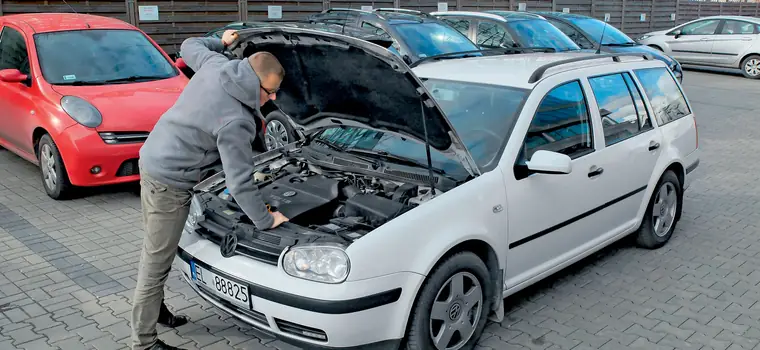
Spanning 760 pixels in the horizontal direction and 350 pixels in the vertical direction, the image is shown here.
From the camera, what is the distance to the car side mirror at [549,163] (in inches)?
156

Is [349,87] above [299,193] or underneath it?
above

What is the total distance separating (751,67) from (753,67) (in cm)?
5

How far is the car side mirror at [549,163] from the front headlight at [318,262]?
1.35 m

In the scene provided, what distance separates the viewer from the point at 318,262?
335 centimetres

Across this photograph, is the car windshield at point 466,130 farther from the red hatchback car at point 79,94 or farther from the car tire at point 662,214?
the red hatchback car at point 79,94

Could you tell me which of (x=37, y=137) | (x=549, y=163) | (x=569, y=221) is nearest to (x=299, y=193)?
(x=549, y=163)

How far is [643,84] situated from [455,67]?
61.8 inches

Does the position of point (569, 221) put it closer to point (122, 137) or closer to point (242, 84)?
point (242, 84)

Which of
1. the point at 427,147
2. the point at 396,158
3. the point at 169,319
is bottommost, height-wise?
the point at 169,319

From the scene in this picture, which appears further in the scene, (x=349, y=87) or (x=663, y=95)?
(x=663, y=95)

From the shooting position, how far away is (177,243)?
3764 mm

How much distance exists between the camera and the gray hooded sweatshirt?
343 cm

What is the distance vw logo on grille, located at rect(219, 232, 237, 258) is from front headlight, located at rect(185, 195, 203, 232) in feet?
1.20

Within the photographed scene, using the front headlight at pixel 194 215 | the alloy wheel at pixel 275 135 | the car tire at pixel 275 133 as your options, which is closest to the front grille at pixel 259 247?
the front headlight at pixel 194 215
